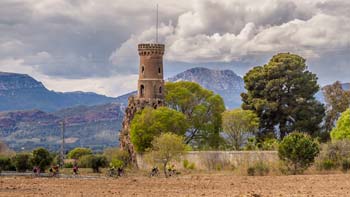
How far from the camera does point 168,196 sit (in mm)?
36562

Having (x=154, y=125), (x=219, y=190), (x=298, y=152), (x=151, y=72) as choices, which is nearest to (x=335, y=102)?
(x=154, y=125)

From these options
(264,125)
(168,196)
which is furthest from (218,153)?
(168,196)

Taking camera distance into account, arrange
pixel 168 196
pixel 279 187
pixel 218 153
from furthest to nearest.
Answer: pixel 218 153
pixel 279 187
pixel 168 196

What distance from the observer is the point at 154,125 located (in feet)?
270


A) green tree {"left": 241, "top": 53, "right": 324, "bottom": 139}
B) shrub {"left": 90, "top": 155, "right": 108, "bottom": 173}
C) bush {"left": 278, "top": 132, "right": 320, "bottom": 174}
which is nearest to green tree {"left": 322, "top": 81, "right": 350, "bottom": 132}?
green tree {"left": 241, "top": 53, "right": 324, "bottom": 139}

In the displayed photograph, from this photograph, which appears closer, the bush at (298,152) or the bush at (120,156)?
the bush at (298,152)

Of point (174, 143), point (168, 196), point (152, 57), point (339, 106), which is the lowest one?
point (168, 196)

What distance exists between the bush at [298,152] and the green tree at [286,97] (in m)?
22.5

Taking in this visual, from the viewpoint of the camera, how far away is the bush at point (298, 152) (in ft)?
191

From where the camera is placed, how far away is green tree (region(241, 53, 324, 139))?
271ft

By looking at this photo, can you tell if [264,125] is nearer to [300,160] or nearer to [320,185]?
[300,160]

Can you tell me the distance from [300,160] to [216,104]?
108 feet

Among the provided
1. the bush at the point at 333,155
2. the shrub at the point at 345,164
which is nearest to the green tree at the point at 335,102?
the bush at the point at 333,155

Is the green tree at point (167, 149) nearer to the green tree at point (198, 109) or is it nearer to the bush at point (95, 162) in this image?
the bush at point (95, 162)
